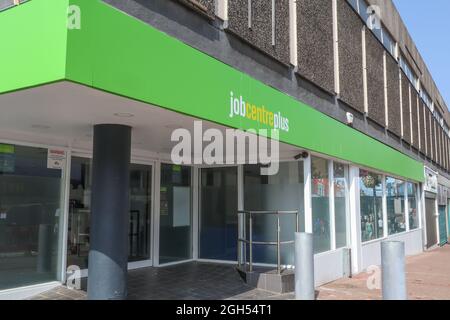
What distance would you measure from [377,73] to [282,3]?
7.14 meters

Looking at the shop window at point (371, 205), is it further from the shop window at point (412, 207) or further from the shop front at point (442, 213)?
the shop front at point (442, 213)

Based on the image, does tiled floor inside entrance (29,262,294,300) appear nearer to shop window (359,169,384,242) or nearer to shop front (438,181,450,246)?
shop window (359,169,384,242)

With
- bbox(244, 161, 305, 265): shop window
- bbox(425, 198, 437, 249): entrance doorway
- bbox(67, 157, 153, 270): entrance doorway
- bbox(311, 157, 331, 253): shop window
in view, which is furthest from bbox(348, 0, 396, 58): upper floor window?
bbox(425, 198, 437, 249): entrance doorway

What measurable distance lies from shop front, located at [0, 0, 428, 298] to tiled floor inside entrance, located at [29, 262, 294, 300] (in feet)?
1.59

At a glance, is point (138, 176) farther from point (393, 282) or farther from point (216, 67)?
point (393, 282)

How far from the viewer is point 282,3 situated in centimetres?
855

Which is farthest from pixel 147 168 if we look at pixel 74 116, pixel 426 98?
pixel 426 98

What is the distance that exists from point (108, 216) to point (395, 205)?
12563 millimetres

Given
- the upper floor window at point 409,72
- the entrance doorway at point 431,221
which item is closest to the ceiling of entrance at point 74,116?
the upper floor window at point 409,72

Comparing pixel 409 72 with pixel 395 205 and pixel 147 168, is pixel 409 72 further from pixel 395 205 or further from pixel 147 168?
pixel 147 168

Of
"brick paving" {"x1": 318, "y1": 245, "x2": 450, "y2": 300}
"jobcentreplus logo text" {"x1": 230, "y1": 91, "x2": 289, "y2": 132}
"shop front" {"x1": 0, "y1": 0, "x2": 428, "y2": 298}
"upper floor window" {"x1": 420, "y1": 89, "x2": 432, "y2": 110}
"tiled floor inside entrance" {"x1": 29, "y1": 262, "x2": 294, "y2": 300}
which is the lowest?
"brick paving" {"x1": 318, "y1": 245, "x2": 450, "y2": 300}

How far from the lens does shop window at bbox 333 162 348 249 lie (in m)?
10.5

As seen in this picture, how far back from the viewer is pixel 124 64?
4434 millimetres

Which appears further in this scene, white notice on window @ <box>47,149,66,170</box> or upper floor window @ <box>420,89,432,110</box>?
upper floor window @ <box>420,89,432,110</box>
